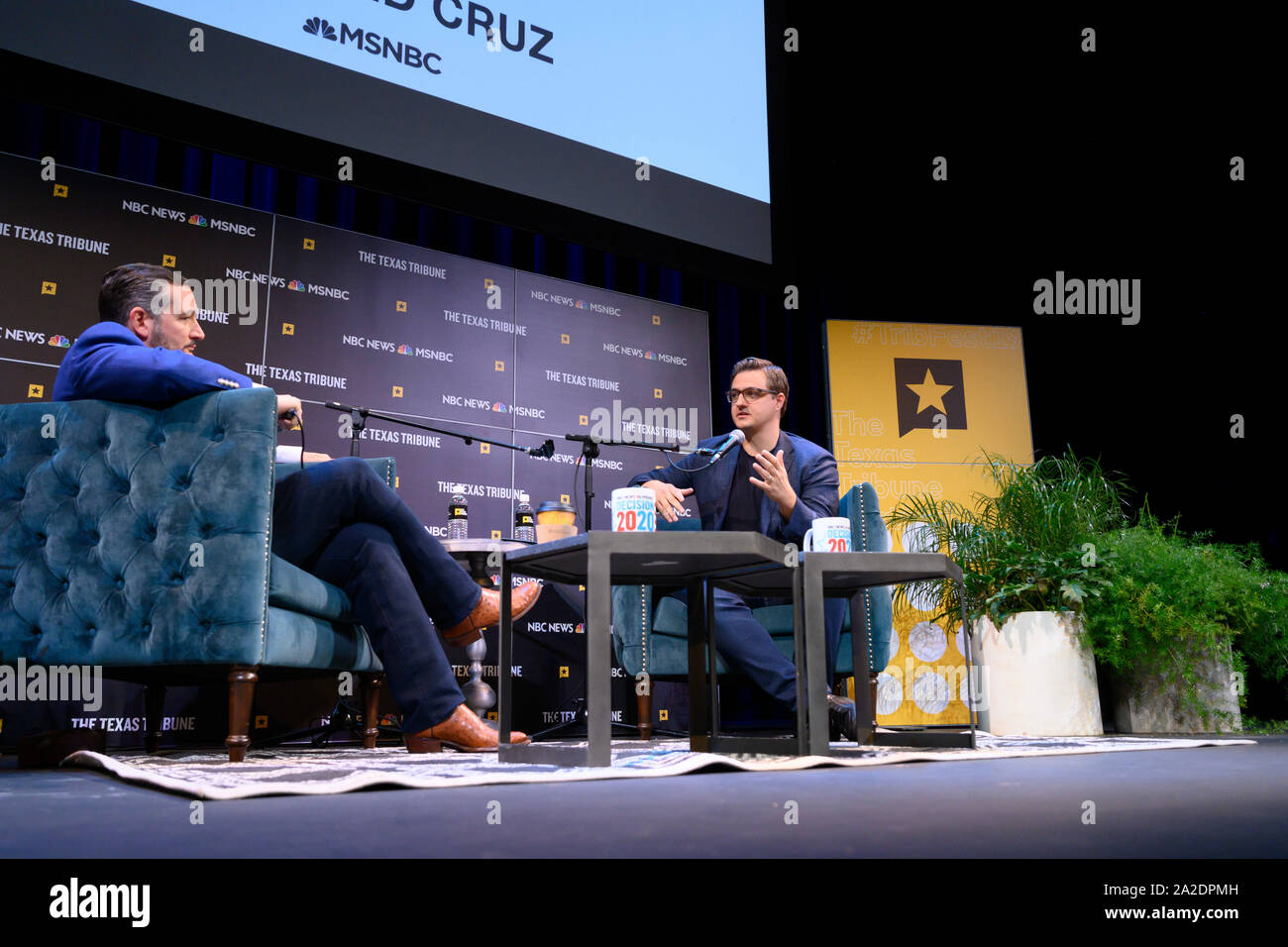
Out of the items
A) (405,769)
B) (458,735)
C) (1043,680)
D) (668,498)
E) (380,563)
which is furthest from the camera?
(1043,680)

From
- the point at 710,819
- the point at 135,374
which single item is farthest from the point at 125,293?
the point at 710,819

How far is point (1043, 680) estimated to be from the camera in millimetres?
3209

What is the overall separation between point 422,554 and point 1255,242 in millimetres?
4038

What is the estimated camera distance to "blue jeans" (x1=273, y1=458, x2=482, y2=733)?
2.11m

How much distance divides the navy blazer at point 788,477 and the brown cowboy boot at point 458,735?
975 mm

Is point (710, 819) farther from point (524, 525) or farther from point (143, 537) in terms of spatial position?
point (524, 525)

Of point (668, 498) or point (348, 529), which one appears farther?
point (668, 498)

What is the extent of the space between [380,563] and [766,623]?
113cm

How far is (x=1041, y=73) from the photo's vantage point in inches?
179

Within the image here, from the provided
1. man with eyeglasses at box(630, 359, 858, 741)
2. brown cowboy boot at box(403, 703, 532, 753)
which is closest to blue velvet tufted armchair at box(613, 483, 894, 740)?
man with eyeglasses at box(630, 359, 858, 741)

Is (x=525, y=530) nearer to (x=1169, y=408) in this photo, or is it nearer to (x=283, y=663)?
(x=283, y=663)

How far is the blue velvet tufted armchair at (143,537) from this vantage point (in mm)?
1933

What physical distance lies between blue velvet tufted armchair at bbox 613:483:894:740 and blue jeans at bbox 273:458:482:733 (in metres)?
0.72
